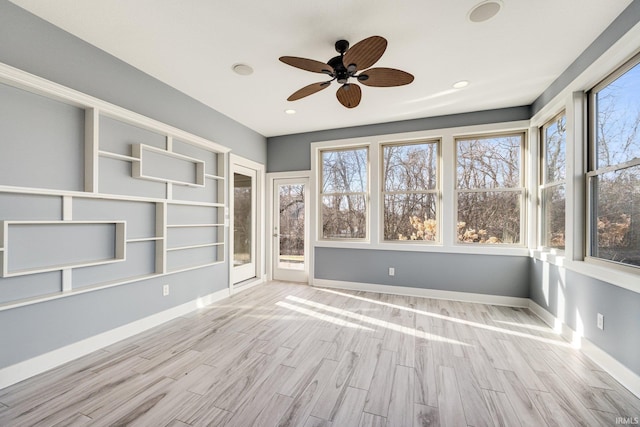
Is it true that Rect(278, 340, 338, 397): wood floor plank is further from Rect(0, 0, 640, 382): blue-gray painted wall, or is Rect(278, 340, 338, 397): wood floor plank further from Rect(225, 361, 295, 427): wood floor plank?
Rect(0, 0, 640, 382): blue-gray painted wall

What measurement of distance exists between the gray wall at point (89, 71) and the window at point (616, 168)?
14.2 feet

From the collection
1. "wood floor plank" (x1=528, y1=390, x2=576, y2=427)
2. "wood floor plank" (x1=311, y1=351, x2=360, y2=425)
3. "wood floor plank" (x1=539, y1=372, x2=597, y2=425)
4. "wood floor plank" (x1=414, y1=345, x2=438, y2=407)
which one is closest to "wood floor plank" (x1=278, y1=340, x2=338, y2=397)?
"wood floor plank" (x1=311, y1=351, x2=360, y2=425)

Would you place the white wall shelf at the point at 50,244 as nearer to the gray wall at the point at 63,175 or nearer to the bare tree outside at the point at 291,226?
the gray wall at the point at 63,175

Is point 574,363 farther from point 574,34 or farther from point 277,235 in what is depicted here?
point 277,235

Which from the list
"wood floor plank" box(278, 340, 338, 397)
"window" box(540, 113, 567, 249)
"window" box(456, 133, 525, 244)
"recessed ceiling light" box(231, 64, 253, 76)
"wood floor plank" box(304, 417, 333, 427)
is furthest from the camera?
"window" box(456, 133, 525, 244)

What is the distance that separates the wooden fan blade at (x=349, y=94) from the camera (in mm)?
2441

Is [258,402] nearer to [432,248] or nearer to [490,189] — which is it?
[432,248]

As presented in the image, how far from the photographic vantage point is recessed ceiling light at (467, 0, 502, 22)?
74.2 inches

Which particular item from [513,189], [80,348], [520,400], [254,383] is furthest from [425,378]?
[513,189]

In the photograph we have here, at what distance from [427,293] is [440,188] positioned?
64.6 inches

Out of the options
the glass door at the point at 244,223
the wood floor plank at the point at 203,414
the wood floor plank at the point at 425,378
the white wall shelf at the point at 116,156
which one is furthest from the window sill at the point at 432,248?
the wood floor plank at the point at 203,414

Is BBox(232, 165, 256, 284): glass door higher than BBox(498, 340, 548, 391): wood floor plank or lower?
higher

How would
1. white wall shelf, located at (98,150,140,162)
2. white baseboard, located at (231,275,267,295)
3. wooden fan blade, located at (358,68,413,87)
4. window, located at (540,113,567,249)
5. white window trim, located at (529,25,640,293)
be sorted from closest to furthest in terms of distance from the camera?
wooden fan blade, located at (358,68,413,87) → white window trim, located at (529,25,640,293) → white wall shelf, located at (98,150,140,162) → window, located at (540,113,567,249) → white baseboard, located at (231,275,267,295)

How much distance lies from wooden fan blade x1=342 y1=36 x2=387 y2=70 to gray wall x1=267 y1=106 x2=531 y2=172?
7.55 ft
